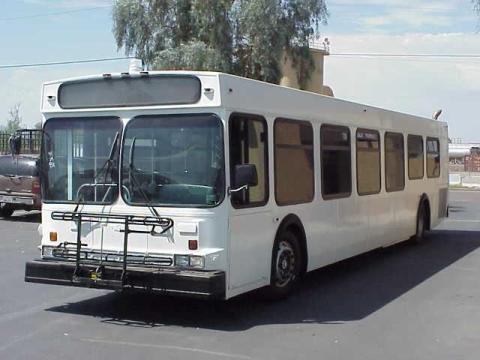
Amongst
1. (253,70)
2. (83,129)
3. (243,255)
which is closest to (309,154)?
(243,255)

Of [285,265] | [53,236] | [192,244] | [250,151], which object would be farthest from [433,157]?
[53,236]

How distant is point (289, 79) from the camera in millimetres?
28578

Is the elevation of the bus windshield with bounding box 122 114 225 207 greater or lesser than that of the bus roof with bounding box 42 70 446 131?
lesser

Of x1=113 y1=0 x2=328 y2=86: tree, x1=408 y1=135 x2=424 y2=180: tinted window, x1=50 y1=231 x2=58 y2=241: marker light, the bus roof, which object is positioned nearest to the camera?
the bus roof

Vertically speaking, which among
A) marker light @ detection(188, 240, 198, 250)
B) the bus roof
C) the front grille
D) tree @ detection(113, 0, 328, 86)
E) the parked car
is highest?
tree @ detection(113, 0, 328, 86)

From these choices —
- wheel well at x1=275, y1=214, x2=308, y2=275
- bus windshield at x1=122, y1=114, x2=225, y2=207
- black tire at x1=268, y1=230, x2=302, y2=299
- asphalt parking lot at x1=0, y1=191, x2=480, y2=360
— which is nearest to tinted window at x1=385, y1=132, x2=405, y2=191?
asphalt parking lot at x1=0, y1=191, x2=480, y2=360

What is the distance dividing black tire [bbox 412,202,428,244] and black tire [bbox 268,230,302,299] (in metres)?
6.40

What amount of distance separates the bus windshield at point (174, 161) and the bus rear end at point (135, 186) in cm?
1

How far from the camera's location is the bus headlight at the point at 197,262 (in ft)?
25.4

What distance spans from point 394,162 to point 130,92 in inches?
264

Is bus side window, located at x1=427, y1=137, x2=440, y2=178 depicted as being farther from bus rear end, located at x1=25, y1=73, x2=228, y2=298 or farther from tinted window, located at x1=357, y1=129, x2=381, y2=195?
bus rear end, located at x1=25, y1=73, x2=228, y2=298

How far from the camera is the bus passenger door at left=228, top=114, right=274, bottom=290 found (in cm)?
792

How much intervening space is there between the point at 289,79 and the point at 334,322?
21.2 m

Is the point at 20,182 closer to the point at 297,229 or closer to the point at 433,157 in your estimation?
the point at 433,157
